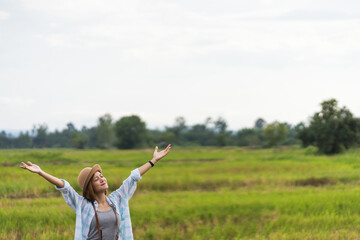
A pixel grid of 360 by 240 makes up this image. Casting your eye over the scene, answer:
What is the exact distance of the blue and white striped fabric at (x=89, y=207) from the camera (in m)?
3.30

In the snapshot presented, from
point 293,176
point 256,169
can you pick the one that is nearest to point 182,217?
point 293,176

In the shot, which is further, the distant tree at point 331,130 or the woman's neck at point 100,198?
the distant tree at point 331,130

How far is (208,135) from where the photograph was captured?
72062 mm

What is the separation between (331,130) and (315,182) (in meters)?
19.0

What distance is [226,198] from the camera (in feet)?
36.7

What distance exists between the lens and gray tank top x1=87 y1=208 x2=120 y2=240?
3.27 meters

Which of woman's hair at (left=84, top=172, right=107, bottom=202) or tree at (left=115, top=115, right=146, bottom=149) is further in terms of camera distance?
tree at (left=115, top=115, right=146, bottom=149)

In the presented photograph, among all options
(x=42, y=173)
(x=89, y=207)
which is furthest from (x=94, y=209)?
(x=42, y=173)

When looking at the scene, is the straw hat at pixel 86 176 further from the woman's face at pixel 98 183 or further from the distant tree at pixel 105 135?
the distant tree at pixel 105 135

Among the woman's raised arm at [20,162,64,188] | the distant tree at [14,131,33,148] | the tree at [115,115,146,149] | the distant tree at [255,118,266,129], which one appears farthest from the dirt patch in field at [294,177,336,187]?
the distant tree at [255,118,266,129]

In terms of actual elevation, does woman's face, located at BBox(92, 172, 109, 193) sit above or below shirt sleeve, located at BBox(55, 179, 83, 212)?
above

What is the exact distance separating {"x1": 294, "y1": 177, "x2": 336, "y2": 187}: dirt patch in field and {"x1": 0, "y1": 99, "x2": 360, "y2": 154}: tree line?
664 centimetres

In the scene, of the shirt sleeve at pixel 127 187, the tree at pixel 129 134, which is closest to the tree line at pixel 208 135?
the tree at pixel 129 134

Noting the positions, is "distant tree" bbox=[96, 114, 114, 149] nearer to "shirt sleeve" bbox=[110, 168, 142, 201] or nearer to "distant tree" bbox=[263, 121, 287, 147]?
"distant tree" bbox=[263, 121, 287, 147]
